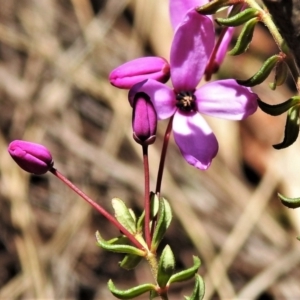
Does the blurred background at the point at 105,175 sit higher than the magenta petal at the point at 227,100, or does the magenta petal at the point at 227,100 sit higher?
the magenta petal at the point at 227,100

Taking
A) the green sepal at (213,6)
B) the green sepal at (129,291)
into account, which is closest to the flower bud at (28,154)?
the green sepal at (129,291)

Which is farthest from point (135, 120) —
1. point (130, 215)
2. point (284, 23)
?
point (284, 23)

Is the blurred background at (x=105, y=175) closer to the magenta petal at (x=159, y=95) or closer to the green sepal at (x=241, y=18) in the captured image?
the magenta petal at (x=159, y=95)

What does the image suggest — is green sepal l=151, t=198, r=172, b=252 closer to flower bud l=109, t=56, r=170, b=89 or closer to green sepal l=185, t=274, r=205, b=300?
green sepal l=185, t=274, r=205, b=300

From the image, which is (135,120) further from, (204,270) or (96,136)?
(96,136)

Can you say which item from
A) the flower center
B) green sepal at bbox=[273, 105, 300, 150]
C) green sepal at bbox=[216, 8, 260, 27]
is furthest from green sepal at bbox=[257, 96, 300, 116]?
the flower center

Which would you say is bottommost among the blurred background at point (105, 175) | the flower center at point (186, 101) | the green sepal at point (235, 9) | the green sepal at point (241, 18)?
A: the blurred background at point (105, 175)
